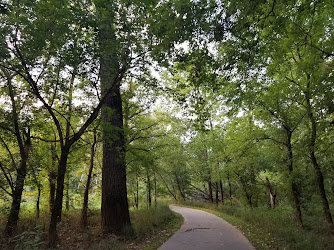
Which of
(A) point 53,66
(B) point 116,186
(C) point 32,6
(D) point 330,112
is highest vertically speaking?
(C) point 32,6

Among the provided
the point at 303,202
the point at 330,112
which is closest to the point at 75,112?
the point at 330,112

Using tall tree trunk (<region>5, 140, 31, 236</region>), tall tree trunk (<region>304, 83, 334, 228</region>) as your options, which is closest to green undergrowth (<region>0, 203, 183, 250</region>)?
tall tree trunk (<region>5, 140, 31, 236</region>)

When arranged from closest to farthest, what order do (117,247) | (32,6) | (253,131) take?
1. (32,6)
2. (117,247)
3. (253,131)

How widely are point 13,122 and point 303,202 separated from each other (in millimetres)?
17209

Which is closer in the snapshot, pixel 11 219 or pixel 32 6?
pixel 32 6

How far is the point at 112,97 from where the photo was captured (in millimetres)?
8664

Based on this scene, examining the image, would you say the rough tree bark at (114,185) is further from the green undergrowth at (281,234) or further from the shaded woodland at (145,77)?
the green undergrowth at (281,234)

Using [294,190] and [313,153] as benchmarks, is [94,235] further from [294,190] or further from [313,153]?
[313,153]

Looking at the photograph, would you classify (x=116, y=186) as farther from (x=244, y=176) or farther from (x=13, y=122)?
(x=244, y=176)

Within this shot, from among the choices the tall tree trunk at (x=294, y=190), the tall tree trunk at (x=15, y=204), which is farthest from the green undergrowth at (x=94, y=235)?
the tall tree trunk at (x=294, y=190)

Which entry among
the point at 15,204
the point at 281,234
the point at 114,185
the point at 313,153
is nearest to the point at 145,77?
the point at 114,185

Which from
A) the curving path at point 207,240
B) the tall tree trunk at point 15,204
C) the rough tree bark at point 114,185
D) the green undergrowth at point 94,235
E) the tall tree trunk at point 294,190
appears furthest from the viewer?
the tall tree trunk at point 294,190

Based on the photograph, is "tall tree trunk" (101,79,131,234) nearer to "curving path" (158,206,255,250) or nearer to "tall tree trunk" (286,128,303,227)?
"curving path" (158,206,255,250)

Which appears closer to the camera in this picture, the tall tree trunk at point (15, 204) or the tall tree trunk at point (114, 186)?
the tall tree trunk at point (15, 204)
